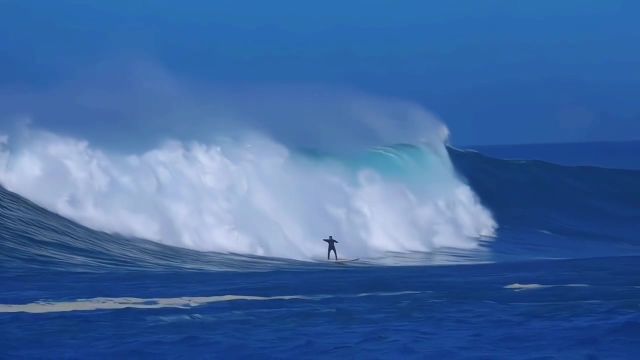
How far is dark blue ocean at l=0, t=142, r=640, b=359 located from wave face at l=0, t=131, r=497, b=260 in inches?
32.6

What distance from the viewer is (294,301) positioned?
12719mm

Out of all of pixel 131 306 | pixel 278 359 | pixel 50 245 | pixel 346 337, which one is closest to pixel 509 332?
pixel 346 337

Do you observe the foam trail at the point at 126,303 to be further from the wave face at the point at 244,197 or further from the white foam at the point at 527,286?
the wave face at the point at 244,197

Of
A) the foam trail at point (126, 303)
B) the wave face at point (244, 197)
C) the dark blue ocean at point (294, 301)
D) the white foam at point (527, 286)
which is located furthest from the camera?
the wave face at point (244, 197)

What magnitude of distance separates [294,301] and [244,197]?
10.2 m

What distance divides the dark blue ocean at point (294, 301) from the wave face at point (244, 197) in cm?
83

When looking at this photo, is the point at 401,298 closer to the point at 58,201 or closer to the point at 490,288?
the point at 490,288

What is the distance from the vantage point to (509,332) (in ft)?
35.8

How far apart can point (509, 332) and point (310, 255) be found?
940 cm

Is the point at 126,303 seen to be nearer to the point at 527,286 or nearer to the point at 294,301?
the point at 294,301

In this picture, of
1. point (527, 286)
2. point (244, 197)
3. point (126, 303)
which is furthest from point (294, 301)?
point (244, 197)

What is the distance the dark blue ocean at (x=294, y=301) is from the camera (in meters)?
10.3

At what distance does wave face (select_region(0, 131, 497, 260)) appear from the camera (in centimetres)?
2052

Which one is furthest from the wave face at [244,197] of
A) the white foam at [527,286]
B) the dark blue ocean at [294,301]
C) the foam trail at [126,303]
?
the foam trail at [126,303]
